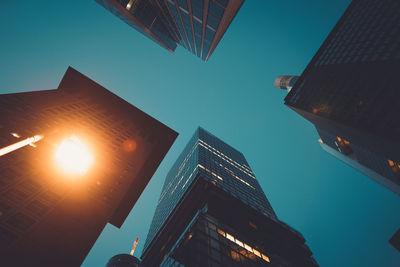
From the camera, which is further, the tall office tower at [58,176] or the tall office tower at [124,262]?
the tall office tower at [124,262]

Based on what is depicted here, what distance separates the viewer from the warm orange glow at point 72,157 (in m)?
16.3

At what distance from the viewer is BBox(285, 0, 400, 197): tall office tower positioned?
3653 centimetres

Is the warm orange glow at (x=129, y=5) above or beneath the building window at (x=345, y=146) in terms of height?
beneath

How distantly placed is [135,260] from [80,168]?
3701cm

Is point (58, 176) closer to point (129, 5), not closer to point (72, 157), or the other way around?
point (72, 157)

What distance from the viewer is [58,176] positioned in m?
16.7

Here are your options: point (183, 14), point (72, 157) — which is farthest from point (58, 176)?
point (183, 14)

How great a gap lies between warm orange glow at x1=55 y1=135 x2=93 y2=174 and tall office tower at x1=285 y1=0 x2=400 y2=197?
147ft

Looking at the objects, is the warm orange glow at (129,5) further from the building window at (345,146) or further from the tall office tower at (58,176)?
the building window at (345,146)

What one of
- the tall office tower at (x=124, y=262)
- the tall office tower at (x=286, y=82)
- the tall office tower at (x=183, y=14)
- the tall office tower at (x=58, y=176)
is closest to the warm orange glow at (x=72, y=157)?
the tall office tower at (x=58, y=176)

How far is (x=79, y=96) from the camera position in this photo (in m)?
28.9

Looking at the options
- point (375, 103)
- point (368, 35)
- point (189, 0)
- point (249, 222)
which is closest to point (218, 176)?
point (249, 222)

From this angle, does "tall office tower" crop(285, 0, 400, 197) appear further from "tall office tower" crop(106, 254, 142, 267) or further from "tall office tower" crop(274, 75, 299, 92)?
"tall office tower" crop(106, 254, 142, 267)

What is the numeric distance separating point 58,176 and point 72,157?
193 cm
